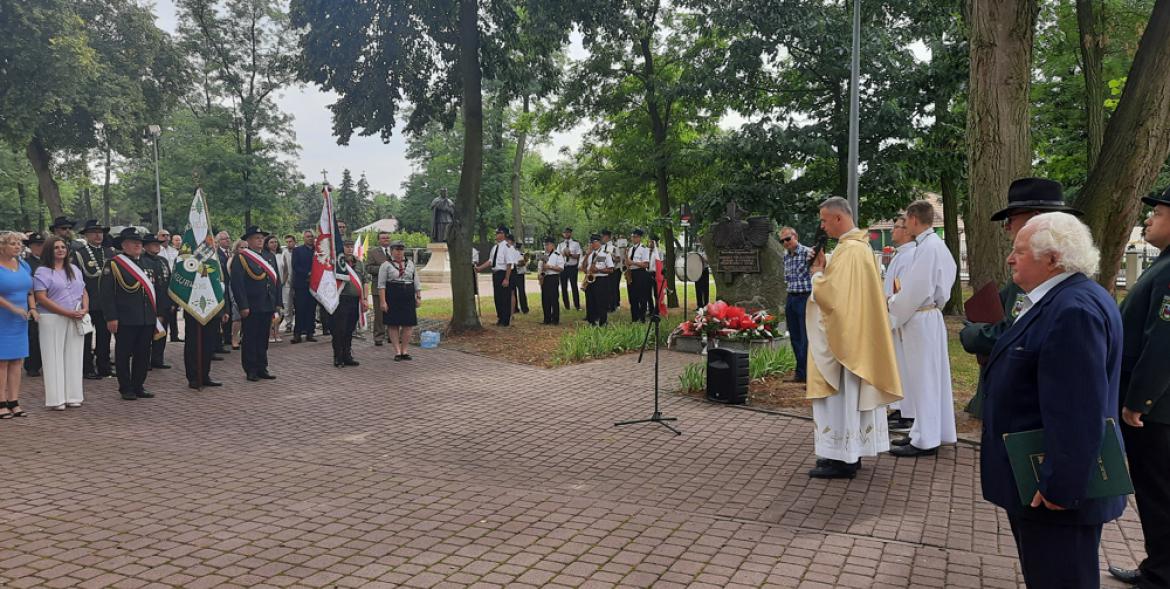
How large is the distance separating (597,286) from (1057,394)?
15123 mm

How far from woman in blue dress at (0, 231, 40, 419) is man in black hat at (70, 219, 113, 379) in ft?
6.98

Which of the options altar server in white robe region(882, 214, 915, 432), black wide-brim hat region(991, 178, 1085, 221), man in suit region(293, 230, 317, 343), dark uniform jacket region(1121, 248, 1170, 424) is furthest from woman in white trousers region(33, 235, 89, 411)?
dark uniform jacket region(1121, 248, 1170, 424)

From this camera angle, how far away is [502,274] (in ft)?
58.3

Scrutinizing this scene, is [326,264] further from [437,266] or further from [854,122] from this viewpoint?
[437,266]

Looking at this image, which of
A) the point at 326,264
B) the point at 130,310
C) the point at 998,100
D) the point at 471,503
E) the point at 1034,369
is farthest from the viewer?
the point at 326,264

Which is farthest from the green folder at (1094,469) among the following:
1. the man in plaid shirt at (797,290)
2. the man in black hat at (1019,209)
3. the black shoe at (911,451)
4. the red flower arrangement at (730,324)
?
the red flower arrangement at (730,324)

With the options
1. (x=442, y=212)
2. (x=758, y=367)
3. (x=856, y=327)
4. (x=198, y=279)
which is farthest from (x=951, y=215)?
(x=198, y=279)

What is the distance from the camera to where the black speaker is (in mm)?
9125

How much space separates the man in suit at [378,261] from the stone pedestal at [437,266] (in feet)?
66.7

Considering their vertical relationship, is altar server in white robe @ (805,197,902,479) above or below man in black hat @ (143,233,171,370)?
below

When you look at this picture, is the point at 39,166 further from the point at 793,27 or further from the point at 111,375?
the point at 793,27

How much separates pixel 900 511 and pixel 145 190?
53364mm

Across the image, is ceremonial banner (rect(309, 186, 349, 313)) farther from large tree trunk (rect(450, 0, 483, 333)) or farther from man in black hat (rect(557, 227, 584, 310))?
man in black hat (rect(557, 227, 584, 310))

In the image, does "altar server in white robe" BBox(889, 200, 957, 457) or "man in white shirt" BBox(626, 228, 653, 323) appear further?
"man in white shirt" BBox(626, 228, 653, 323)
